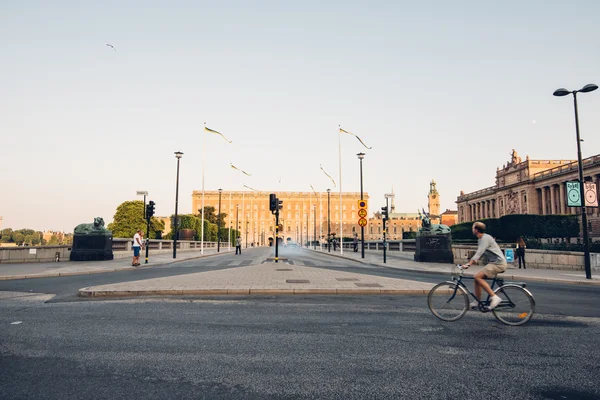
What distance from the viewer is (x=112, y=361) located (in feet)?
16.6

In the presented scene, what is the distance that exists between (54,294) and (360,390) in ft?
34.0

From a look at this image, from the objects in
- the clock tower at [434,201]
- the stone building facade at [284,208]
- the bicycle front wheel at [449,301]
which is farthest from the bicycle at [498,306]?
the clock tower at [434,201]

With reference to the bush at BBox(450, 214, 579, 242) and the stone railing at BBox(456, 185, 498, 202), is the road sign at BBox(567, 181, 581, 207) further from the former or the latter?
the stone railing at BBox(456, 185, 498, 202)

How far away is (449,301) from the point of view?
7.64 metres

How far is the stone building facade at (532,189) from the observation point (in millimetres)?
70413

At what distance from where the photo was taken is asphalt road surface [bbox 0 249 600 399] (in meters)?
4.14

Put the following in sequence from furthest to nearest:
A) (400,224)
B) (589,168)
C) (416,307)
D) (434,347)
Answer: (400,224)
(589,168)
(416,307)
(434,347)

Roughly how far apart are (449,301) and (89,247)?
Answer: 2375cm

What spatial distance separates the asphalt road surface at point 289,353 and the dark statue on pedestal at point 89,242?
17.1 m

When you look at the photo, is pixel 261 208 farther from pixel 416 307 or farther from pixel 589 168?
pixel 416 307

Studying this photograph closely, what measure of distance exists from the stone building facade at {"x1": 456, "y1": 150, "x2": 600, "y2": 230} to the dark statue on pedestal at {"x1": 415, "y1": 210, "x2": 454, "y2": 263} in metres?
48.1

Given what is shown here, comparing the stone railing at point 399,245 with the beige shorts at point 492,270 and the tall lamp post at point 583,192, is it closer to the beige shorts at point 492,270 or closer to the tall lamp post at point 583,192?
the tall lamp post at point 583,192

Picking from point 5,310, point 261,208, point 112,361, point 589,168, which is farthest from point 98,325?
point 261,208

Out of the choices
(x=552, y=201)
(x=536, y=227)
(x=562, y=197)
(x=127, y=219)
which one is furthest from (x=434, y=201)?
(x=127, y=219)
